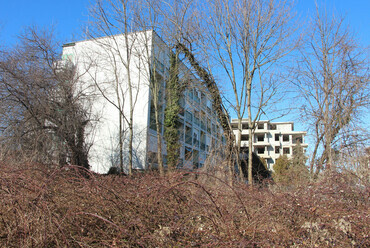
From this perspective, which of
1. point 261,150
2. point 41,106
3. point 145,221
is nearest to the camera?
point 145,221

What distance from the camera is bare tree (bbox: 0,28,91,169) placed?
14.3m

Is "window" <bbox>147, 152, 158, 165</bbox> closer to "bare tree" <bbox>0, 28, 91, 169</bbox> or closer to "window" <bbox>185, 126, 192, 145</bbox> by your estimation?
"bare tree" <bbox>0, 28, 91, 169</bbox>

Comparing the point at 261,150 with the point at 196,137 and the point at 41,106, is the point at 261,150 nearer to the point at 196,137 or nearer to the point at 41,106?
the point at 196,137

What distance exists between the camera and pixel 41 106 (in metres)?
15.2

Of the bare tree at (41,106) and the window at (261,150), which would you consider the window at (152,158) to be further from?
the window at (261,150)

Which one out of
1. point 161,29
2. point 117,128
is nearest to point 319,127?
point 161,29

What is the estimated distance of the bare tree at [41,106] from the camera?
14344 mm

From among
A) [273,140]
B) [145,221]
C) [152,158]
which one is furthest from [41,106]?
[273,140]

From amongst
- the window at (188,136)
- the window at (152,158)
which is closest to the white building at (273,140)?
the window at (188,136)

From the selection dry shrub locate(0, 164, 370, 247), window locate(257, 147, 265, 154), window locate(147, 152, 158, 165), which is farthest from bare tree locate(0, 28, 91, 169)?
window locate(257, 147, 265, 154)

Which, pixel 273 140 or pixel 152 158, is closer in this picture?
pixel 152 158

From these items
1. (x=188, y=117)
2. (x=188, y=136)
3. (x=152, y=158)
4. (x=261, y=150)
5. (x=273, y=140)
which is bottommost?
(x=152, y=158)

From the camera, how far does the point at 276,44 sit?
11.5 metres

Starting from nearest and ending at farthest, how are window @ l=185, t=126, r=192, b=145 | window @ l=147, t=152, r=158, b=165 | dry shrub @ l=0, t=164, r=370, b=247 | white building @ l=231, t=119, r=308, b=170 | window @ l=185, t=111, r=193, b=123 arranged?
dry shrub @ l=0, t=164, r=370, b=247 → window @ l=147, t=152, r=158, b=165 → window @ l=185, t=126, r=192, b=145 → window @ l=185, t=111, r=193, b=123 → white building @ l=231, t=119, r=308, b=170
